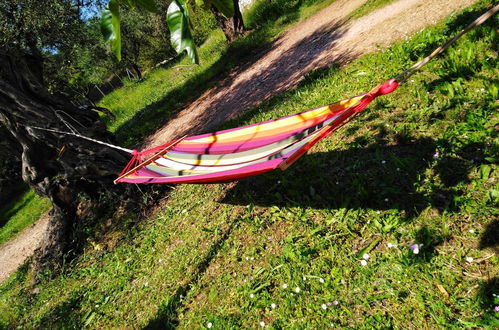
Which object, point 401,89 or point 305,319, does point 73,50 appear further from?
point 305,319

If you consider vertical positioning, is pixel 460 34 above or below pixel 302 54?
above

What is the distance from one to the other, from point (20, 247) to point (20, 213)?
280cm

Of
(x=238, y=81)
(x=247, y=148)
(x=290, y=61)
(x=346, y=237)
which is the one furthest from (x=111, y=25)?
(x=238, y=81)

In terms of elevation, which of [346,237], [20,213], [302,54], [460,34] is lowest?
[346,237]

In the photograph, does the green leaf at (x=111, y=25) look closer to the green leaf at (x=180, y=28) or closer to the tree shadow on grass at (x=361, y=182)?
the green leaf at (x=180, y=28)

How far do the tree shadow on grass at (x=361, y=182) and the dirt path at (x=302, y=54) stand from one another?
2.96m

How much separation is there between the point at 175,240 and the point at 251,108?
3314 mm

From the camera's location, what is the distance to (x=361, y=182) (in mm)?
2582

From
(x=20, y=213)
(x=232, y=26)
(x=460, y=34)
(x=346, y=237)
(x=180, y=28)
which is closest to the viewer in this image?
(x=180, y=28)

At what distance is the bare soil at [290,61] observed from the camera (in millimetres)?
5184

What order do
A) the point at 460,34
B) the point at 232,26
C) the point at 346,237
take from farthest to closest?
the point at 232,26 → the point at 346,237 → the point at 460,34

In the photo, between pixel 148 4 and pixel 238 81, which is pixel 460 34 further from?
pixel 238 81

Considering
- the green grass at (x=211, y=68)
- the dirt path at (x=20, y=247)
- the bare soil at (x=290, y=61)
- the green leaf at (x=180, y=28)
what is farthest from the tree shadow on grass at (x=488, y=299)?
the green grass at (x=211, y=68)

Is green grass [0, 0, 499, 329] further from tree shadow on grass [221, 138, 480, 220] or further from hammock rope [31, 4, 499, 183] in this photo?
hammock rope [31, 4, 499, 183]
